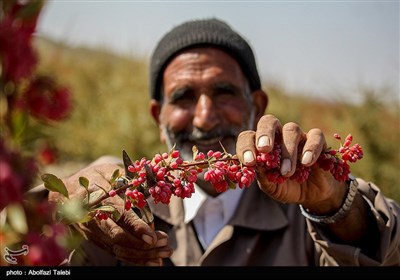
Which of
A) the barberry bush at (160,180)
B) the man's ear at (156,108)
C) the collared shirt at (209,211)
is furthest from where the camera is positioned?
the man's ear at (156,108)

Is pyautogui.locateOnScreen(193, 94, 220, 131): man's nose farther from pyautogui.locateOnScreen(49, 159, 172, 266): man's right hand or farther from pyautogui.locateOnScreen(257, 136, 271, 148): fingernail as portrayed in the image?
pyautogui.locateOnScreen(257, 136, 271, 148): fingernail

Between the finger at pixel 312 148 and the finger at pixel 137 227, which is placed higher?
the finger at pixel 312 148

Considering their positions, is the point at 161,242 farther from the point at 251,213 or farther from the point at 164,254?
the point at 251,213

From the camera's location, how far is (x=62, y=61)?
13.3 meters

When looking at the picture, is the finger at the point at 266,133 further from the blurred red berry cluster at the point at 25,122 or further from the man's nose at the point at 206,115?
the man's nose at the point at 206,115

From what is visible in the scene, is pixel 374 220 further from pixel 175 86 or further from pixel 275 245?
pixel 175 86

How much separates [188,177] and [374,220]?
1.14m

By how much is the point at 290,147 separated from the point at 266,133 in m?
0.08

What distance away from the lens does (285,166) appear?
131 centimetres

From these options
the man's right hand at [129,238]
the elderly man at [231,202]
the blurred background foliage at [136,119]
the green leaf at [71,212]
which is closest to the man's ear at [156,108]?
the elderly man at [231,202]

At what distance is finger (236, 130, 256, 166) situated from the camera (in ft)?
4.02

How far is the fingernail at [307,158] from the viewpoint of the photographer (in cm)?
135

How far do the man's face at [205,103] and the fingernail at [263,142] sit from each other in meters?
1.33

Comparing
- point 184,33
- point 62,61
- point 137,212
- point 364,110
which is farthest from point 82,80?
point 137,212
